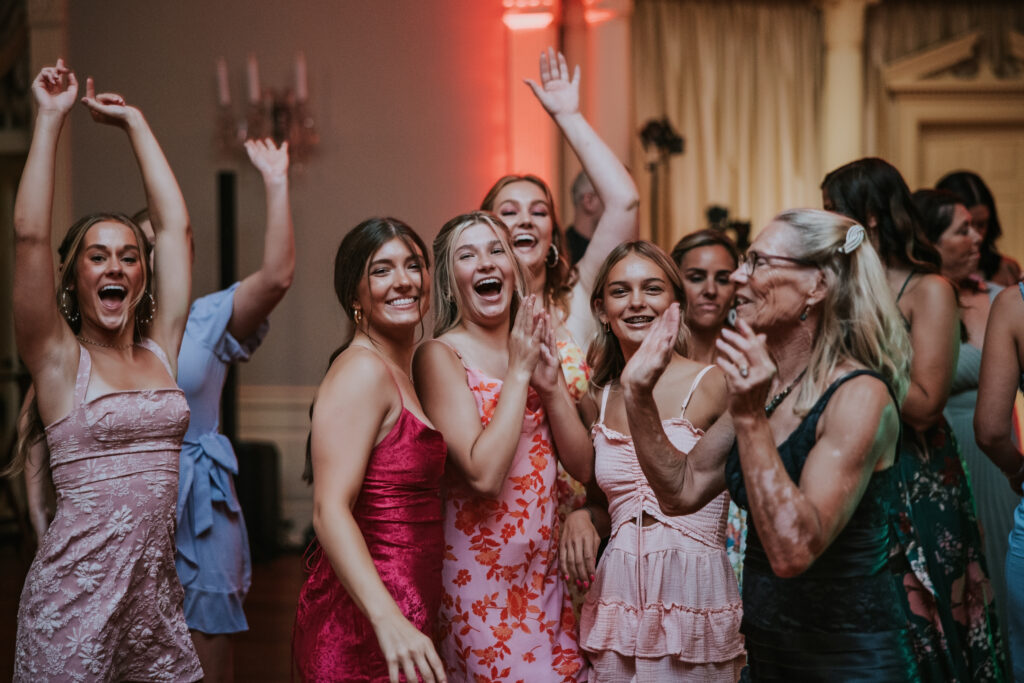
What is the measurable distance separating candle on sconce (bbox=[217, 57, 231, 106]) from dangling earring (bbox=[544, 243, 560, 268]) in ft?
11.8

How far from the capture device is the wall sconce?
5.91 m

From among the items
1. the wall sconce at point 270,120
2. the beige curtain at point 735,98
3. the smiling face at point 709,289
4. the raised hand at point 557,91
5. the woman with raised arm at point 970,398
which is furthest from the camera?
the beige curtain at point 735,98

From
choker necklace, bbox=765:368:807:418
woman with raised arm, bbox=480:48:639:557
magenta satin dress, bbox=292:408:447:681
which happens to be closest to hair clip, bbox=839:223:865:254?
choker necklace, bbox=765:368:807:418

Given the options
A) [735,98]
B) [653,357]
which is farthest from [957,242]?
[735,98]

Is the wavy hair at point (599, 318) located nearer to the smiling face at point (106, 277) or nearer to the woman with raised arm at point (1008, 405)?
the woman with raised arm at point (1008, 405)

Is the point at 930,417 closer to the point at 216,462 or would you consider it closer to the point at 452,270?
the point at 452,270

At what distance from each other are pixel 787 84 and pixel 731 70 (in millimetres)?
390

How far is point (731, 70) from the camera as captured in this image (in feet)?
22.7

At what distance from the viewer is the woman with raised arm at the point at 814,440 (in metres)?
1.57

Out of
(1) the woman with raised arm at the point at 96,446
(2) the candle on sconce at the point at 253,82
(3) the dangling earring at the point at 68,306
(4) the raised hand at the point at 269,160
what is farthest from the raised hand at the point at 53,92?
(2) the candle on sconce at the point at 253,82

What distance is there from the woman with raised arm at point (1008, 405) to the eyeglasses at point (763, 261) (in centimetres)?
76

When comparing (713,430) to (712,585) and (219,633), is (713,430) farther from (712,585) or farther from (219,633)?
(219,633)

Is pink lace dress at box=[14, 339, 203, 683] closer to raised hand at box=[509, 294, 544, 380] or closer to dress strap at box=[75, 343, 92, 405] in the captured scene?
dress strap at box=[75, 343, 92, 405]

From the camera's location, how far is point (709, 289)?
300 cm
